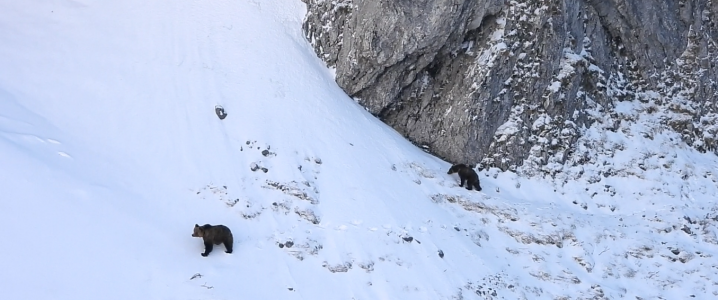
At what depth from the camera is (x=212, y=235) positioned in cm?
942

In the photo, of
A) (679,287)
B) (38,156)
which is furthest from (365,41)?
(679,287)

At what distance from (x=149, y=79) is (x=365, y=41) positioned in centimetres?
558

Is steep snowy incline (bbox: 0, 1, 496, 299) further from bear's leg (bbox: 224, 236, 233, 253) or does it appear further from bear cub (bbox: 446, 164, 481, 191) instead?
bear cub (bbox: 446, 164, 481, 191)

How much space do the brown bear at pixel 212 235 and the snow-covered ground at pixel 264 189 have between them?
230 mm

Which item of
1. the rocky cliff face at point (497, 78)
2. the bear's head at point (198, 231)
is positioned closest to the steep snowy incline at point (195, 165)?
the bear's head at point (198, 231)

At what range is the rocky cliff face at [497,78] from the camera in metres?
14.5

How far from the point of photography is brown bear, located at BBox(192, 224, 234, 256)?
936 centimetres

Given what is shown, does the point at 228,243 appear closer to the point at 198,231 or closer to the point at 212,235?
the point at 212,235

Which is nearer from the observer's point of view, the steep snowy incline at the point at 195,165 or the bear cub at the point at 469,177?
the steep snowy incline at the point at 195,165

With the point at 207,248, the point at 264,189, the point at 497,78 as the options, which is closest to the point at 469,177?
the point at 497,78

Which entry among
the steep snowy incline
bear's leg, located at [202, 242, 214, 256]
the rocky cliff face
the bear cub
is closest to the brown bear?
bear's leg, located at [202, 242, 214, 256]

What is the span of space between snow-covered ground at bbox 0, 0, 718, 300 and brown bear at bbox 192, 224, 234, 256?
230mm

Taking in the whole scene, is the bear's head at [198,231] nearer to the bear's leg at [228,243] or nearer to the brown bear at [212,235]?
the brown bear at [212,235]

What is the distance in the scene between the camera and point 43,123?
36.2ft
